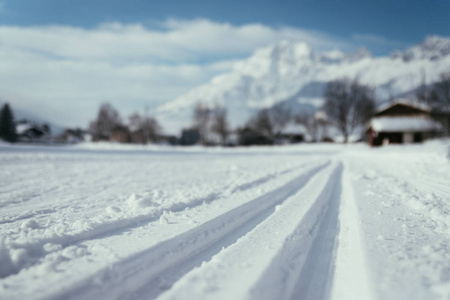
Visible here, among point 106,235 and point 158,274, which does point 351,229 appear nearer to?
point 158,274

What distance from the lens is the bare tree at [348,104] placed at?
46500mm

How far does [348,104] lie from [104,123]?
181 ft

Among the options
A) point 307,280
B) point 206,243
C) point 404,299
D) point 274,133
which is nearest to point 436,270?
point 404,299

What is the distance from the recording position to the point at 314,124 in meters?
65.0

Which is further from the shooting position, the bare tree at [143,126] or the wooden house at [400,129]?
the bare tree at [143,126]

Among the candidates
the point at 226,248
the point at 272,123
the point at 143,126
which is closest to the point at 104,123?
the point at 143,126

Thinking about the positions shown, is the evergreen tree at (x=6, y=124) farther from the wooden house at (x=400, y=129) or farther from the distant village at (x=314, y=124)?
the wooden house at (x=400, y=129)

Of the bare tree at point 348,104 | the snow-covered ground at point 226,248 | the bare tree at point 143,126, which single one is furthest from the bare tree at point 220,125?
the snow-covered ground at point 226,248

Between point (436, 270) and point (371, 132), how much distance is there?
3913 centimetres

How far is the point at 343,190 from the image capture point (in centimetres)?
632

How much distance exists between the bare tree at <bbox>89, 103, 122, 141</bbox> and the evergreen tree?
21.0 m

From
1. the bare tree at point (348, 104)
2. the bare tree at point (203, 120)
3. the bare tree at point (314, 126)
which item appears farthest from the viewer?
the bare tree at point (314, 126)

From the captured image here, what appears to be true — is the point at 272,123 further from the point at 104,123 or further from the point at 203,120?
the point at 104,123

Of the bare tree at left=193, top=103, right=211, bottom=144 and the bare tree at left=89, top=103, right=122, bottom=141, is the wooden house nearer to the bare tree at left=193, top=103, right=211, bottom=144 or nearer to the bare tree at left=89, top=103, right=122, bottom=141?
the bare tree at left=193, top=103, right=211, bottom=144
